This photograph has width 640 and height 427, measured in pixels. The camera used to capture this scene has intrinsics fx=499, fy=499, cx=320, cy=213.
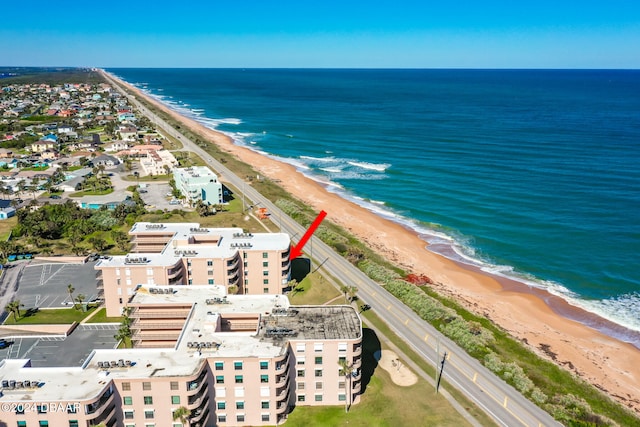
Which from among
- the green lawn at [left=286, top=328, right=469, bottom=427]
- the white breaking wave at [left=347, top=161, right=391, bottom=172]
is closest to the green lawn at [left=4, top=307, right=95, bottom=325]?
the green lawn at [left=286, top=328, right=469, bottom=427]

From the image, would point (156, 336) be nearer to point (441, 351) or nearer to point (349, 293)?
point (349, 293)

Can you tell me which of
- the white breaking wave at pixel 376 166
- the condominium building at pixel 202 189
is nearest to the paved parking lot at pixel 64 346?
the condominium building at pixel 202 189

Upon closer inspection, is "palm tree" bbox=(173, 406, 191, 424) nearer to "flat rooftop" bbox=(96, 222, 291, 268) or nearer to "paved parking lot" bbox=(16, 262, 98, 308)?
"flat rooftop" bbox=(96, 222, 291, 268)

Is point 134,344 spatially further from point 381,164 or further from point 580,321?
point 381,164

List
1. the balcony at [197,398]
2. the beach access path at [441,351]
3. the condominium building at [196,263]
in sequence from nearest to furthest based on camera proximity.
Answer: the balcony at [197,398], the beach access path at [441,351], the condominium building at [196,263]

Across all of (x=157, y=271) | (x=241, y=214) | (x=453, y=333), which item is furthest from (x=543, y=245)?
(x=157, y=271)

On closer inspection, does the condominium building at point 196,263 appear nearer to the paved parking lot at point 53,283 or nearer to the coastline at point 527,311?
the paved parking lot at point 53,283

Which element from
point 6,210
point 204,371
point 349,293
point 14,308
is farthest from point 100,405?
point 6,210

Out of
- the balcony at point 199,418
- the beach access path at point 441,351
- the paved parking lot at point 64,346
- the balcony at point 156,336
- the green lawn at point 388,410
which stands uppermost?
the balcony at point 156,336
